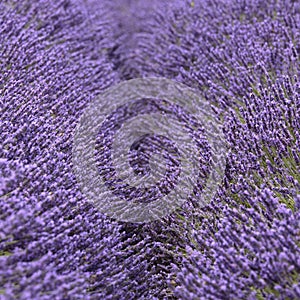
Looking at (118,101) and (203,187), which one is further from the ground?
(118,101)

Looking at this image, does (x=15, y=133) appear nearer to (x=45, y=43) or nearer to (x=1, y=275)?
(x=1, y=275)

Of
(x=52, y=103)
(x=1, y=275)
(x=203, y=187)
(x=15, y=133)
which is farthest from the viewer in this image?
(x=52, y=103)

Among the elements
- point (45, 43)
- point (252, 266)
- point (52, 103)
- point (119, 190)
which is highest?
point (45, 43)

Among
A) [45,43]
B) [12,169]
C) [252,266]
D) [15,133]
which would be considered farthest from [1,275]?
[45,43]

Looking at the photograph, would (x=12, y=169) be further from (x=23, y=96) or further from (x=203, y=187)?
(x=203, y=187)

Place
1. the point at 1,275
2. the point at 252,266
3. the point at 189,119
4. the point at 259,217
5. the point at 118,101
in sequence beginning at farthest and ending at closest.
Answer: the point at 118,101 < the point at 189,119 < the point at 259,217 < the point at 252,266 < the point at 1,275

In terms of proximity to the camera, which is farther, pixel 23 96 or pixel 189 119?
pixel 189 119
